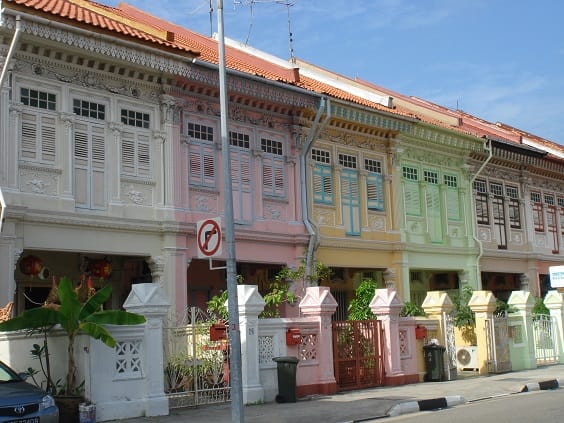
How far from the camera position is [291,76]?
20922 mm

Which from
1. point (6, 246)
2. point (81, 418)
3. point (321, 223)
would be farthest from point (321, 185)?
point (81, 418)

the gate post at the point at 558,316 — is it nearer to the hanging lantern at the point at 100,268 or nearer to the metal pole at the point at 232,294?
the hanging lantern at the point at 100,268

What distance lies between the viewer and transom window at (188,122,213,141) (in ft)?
57.8

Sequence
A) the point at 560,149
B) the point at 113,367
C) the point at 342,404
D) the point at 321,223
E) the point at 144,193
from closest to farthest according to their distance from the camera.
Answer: the point at 113,367, the point at 342,404, the point at 144,193, the point at 321,223, the point at 560,149

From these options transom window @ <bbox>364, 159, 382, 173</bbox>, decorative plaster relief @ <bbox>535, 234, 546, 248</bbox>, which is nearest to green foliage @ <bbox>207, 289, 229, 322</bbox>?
transom window @ <bbox>364, 159, 382, 173</bbox>

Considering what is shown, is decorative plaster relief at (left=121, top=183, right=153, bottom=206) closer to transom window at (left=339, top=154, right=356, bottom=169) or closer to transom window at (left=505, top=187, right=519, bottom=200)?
transom window at (left=339, top=154, right=356, bottom=169)

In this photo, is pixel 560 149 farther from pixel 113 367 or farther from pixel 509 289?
pixel 113 367

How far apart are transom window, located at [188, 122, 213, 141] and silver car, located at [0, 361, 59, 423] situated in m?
8.43

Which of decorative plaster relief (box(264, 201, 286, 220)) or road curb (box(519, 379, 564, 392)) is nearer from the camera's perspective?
road curb (box(519, 379, 564, 392))

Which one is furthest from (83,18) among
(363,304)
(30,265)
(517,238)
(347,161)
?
(517,238)

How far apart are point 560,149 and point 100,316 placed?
26220 millimetres

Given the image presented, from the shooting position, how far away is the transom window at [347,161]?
20.8 metres

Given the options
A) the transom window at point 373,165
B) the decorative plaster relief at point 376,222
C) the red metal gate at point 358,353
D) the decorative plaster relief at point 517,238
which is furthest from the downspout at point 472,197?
the red metal gate at point 358,353

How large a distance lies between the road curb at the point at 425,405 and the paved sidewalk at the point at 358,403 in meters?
0.13
